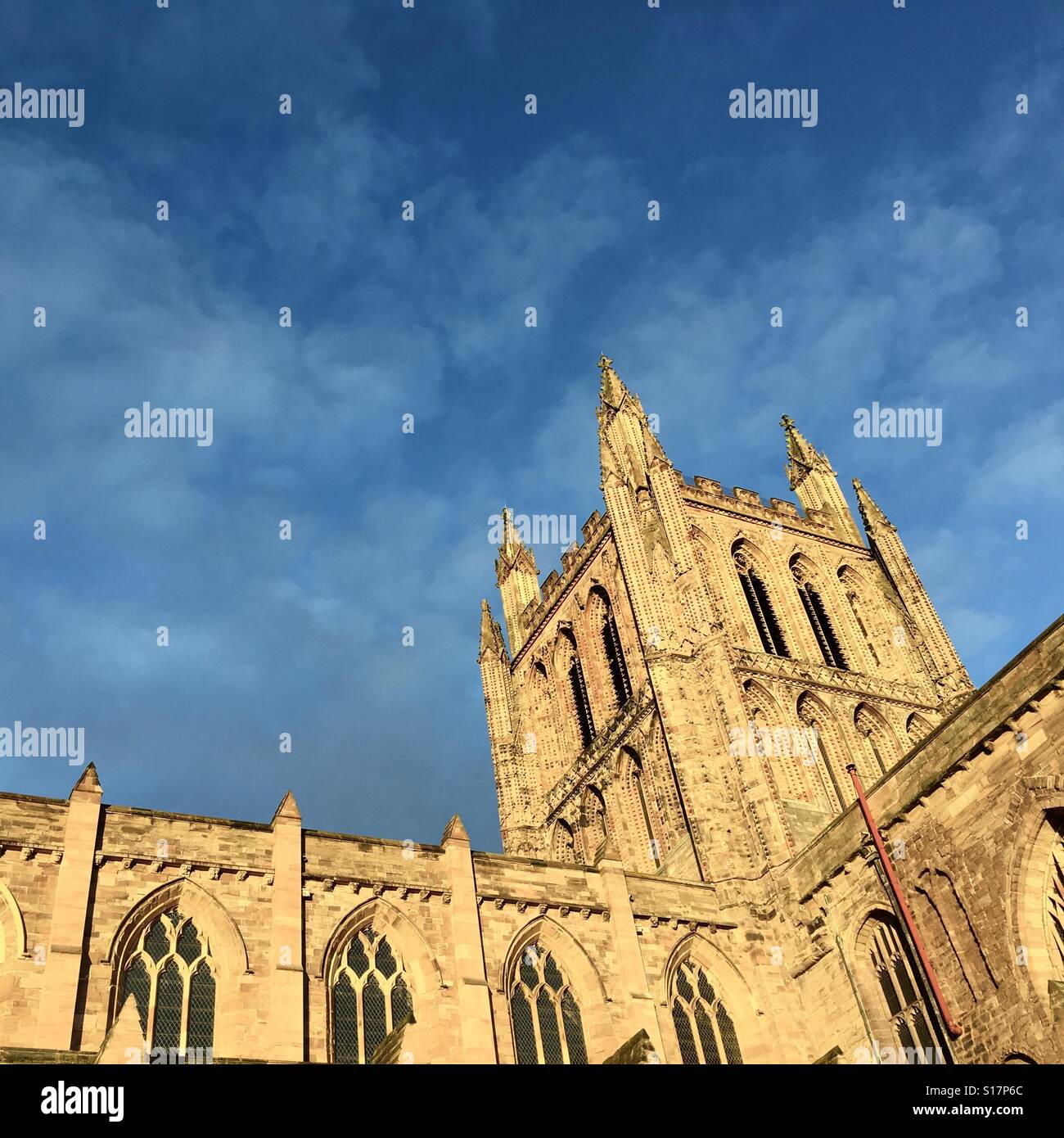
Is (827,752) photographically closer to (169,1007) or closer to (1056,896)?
(1056,896)

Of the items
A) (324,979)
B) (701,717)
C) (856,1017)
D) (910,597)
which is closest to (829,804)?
(701,717)

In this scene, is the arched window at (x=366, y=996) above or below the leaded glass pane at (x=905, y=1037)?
above

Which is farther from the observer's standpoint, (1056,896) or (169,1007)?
(169,1007)

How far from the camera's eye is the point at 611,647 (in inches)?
1800

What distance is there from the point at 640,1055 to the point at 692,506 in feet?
90.9

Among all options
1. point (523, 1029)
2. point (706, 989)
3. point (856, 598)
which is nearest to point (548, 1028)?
point (523, 1029)

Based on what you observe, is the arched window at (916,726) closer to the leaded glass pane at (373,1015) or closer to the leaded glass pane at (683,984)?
the leaded glass pane at (683,984)

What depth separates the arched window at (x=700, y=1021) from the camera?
86.9 feet

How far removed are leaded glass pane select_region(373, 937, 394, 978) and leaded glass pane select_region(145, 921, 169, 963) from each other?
15.6 feet

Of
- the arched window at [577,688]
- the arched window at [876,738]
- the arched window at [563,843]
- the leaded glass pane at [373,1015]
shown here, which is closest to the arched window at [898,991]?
the leaded glass pane at [373,1015]

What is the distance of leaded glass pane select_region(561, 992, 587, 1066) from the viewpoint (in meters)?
25.2

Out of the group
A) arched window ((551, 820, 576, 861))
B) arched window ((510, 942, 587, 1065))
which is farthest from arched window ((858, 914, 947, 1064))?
arched window ((551, 820, 576, 861))

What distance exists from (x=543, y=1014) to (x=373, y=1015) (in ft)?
14.4

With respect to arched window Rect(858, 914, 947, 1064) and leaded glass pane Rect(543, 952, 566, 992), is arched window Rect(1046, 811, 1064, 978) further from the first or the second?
leaded glass pane Rect(543, 952, 566, 992)
